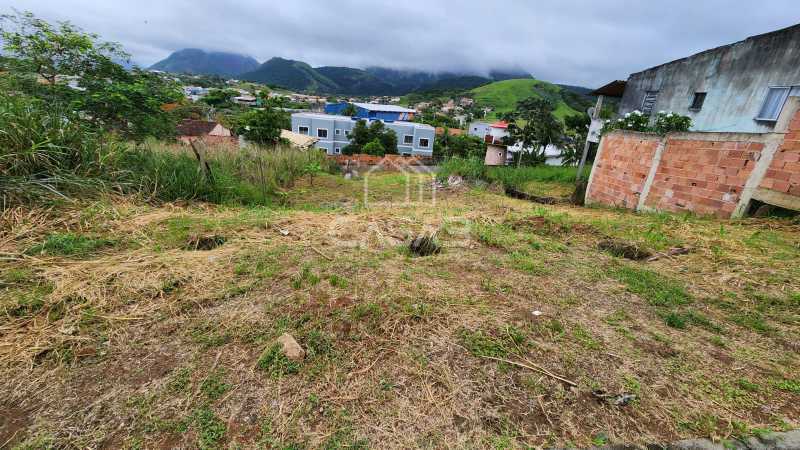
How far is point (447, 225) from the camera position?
4.37 metres

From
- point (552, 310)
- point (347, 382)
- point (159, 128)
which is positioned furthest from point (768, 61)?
point (159, 128)

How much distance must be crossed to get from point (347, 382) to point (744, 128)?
13551 millimetres

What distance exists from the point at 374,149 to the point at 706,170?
85.4ft

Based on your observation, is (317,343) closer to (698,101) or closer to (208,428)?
(208,428)

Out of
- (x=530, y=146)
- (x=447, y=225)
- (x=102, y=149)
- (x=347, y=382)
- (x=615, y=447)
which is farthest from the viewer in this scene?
(x=530, y=146)

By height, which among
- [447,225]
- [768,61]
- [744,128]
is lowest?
[447,225]

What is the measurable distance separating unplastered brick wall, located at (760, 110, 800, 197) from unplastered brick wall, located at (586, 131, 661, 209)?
176 centimetres

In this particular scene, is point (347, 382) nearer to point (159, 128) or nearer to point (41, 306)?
point (41, 306)

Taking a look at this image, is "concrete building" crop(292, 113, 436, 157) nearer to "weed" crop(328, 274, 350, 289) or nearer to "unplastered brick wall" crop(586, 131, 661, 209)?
"unplastered brick wall" crop(586, 131, 661, 209)

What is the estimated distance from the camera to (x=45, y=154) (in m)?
3.25

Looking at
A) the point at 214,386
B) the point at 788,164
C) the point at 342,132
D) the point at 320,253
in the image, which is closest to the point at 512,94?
the point at 342,132

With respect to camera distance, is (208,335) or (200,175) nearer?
(208,335)

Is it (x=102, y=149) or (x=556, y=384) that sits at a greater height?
(x=102, y=149)

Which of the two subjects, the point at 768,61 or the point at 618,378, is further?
the point at 768,61
